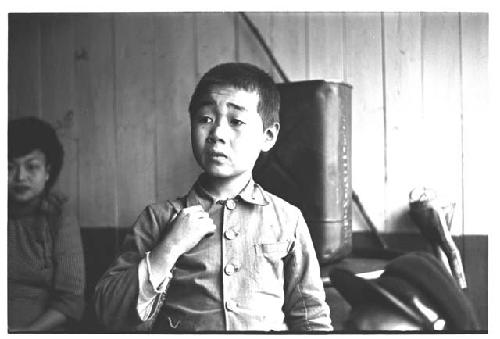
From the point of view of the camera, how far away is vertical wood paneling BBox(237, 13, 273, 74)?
1086mm

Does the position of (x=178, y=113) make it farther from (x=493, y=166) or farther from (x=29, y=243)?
(x=493, y=166)

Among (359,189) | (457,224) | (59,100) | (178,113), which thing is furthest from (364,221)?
(59,100)

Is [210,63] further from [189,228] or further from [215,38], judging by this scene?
[189,228]

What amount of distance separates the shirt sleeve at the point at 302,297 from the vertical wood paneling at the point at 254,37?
34 cm

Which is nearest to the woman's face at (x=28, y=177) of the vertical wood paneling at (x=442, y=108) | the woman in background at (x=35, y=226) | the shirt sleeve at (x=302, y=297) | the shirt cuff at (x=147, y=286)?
the woman in background at (x=35, y=226)

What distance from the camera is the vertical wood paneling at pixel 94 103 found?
1.09 meters

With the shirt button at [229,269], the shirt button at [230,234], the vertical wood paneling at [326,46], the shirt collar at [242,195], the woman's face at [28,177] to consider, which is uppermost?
A: the vertical wood paneling at [326,46]

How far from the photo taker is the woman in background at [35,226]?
1.07 meters

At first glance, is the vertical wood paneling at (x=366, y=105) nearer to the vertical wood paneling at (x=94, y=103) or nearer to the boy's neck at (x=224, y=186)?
the boy's neck at (x=224, y=186)

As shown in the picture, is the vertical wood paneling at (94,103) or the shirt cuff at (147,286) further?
the vertical wood paneling at (94,103)

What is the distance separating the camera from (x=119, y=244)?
1067mm

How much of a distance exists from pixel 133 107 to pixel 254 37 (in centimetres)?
27

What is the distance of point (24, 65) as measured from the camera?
110 centimetres

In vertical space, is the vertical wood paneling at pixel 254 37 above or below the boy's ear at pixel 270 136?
above
